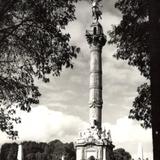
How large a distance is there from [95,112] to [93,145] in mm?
3188

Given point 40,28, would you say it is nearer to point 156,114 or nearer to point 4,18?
point 4,18

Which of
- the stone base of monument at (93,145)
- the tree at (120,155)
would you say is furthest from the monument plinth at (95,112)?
the tree at (120,155)

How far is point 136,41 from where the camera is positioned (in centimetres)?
1315

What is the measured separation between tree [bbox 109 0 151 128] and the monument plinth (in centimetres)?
1906

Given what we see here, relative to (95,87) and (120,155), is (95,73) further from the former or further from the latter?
(120,155)

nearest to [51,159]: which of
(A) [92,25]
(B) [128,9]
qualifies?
(A) [92,25]

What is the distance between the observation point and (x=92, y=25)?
3962 centimetres

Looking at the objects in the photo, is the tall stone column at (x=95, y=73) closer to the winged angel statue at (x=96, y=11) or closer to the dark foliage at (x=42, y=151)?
the winged angel statue at (x=96, y=11)

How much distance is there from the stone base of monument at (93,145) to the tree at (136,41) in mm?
19730

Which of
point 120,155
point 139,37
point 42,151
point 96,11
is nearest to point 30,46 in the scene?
point 139,37

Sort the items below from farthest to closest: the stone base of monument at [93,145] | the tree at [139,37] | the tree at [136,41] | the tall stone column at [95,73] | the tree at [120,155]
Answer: the tree at [120,155]
the tall stone column at [95,73]
the stone base of monument at [93,145]
the tree at [136,41]
the tree at [139,37]

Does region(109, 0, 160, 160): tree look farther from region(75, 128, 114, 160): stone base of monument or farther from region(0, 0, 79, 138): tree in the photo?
region(75, 128, 114, 160): stone base of monument

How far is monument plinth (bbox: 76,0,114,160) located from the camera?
111 ft

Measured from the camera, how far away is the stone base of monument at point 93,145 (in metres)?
33.8
